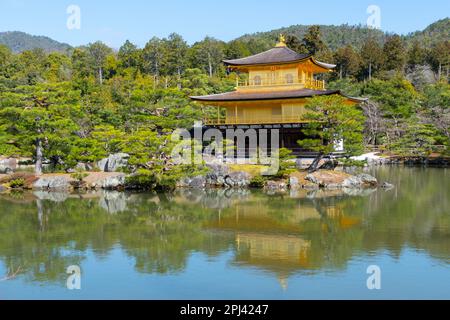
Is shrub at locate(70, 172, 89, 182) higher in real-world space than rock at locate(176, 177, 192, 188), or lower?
higher

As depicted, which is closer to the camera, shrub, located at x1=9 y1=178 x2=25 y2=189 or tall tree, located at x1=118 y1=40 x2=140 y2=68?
shrub, located at x1=9 y1=178 x2=25 y2=189

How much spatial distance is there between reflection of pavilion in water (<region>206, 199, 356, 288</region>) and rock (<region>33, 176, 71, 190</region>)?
26.6ft

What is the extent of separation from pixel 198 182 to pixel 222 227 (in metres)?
8.50

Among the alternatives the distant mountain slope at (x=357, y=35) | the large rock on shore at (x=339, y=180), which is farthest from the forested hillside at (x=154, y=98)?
the distant mountain slope at (x=357, y=35)

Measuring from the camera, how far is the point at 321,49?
54.7m

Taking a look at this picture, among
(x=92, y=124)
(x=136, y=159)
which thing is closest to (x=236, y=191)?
(x=136, y=159)

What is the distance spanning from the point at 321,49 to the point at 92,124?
29.8 meters

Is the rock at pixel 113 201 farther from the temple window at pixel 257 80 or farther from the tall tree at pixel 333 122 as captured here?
the temple window at pixel 257 80

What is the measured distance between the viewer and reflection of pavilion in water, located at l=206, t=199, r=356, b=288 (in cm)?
1075

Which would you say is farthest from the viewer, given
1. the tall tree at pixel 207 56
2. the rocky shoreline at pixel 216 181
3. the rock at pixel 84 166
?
the tall tree at pixel 207 56

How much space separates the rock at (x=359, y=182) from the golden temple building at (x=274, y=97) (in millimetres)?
4408

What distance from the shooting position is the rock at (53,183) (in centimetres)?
2231

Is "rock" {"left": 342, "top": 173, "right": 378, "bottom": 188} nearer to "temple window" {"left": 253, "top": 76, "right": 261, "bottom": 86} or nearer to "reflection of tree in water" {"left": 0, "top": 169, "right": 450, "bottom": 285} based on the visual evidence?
"reflection of tree in water" {"left": 0, "top": 169, "right": 450, "bottom": 285}

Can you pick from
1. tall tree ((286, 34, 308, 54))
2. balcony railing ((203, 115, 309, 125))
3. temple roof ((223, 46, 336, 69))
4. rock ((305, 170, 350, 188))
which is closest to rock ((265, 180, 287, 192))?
rock ((305, 170, 350, 188))
